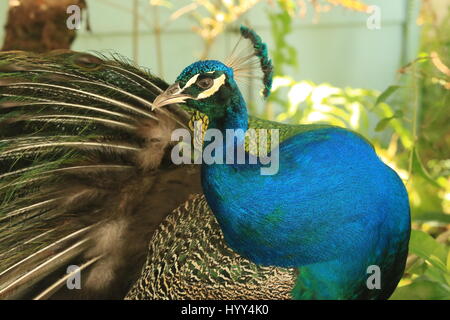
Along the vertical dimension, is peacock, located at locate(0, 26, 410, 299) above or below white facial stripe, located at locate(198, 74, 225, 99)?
below

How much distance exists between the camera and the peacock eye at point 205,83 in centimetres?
102

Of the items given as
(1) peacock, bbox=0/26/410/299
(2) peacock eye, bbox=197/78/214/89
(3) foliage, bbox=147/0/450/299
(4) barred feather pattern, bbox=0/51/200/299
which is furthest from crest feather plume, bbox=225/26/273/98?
(3) foliage, bbox=147/0/450/299

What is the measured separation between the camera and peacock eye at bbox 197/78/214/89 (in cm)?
102

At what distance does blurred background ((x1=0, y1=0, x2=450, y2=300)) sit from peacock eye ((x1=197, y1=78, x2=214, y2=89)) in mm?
185

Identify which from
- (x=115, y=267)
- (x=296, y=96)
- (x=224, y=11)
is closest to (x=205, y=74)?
(x=115, y=267)

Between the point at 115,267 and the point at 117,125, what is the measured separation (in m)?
0.35

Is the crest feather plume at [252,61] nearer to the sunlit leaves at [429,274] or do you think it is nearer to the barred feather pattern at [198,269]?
the barred feather pattern at [198,269]

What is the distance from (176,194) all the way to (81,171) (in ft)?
0.76

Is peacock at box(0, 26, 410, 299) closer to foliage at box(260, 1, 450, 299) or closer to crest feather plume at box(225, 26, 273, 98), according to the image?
crest feather plume at box(225, 26, 273, 98)

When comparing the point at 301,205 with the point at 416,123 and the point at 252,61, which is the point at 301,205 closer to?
the point at 252,61

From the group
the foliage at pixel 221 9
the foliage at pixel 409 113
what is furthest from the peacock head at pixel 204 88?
the foliage at pixel 221 9

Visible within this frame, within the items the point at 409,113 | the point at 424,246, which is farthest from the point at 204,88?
the point at 409,113

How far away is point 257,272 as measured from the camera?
1.11 m
